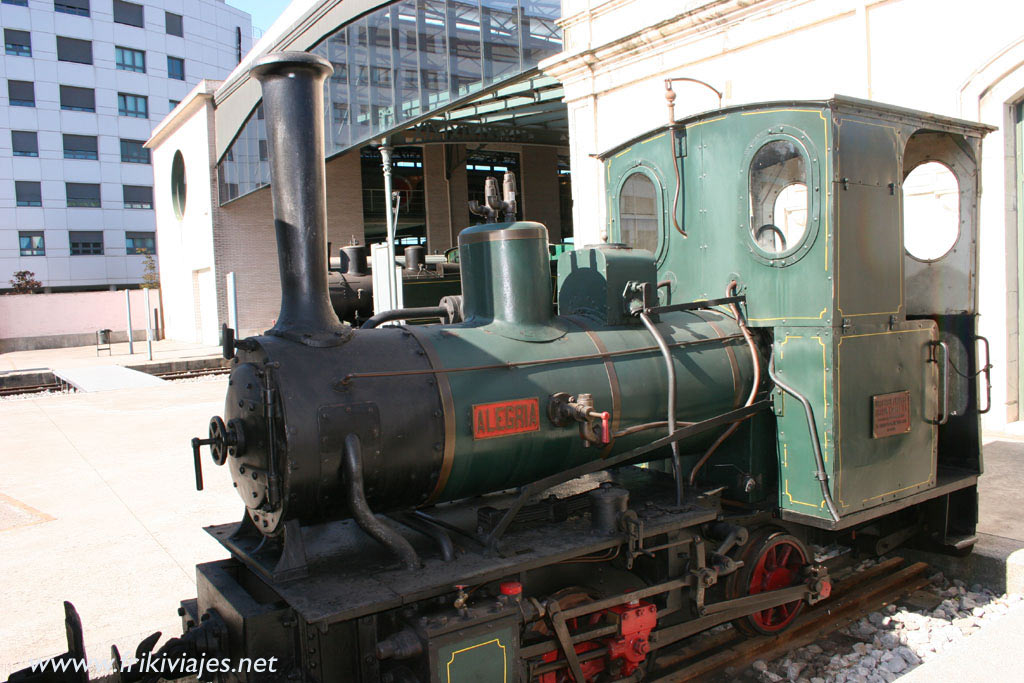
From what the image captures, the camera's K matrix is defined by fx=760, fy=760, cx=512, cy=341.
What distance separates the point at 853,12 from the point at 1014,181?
2.62 metres

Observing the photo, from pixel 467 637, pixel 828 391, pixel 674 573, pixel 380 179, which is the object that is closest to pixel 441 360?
pixel 467 637

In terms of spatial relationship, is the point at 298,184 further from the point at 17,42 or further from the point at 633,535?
the point at 17,42

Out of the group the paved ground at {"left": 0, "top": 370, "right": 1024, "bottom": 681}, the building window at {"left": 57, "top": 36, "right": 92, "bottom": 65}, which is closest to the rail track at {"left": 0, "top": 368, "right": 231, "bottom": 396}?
the paved ground at {"left": 0, "top": 370, "right": 1024, "bottom": 681}

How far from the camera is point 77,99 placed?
3978cm

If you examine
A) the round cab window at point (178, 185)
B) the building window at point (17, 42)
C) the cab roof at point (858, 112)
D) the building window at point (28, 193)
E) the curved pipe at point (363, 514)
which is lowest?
the curved pipe at point (363, 514)

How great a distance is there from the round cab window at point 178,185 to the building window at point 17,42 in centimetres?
1789

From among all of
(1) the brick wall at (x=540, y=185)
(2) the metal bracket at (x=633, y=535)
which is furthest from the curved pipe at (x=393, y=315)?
(1) the brick wall at (x=540, y=185)

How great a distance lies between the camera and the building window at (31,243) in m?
37.7

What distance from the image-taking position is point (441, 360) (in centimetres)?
360

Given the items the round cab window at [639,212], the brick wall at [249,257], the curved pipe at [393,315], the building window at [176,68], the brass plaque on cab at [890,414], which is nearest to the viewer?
the curved pipe at [393,315]

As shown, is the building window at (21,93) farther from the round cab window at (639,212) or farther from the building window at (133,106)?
the round cab window at (639,212)

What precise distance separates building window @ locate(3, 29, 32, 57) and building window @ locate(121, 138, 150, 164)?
230 inches

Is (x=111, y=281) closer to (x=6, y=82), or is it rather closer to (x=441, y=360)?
(x=6, y=82)

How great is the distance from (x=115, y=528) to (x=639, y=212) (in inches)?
202
